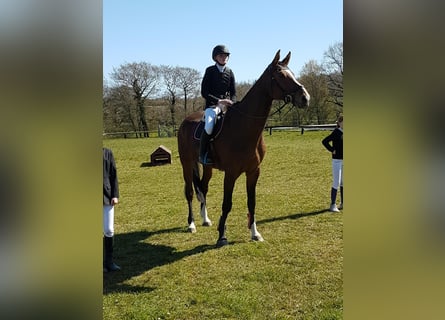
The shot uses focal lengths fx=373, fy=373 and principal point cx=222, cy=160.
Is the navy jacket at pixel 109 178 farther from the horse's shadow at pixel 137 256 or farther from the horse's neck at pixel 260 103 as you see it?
the horse's neck at pixel 260 103

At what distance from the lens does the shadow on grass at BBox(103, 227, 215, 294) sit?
471 centimetres

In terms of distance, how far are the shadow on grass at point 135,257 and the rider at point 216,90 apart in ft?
5.38

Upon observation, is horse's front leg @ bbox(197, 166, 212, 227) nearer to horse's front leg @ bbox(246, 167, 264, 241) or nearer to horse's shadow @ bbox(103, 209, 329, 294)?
horse's shadow @ bbox(103, 209, 329, 294)

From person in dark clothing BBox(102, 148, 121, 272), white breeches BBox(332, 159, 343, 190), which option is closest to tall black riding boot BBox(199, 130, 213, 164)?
person in dark clothing BBox(102, 148, 121, 272)

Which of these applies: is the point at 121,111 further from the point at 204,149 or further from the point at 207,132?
the point at 207,132

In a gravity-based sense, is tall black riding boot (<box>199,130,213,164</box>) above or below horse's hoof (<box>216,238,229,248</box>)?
above

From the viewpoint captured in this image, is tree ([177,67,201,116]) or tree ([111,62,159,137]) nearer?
tree ([111,62,159,137])

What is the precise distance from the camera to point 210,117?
6.30 m

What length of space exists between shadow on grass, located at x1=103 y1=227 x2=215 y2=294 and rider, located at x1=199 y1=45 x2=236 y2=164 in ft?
5.38

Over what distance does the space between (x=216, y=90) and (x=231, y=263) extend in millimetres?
3016

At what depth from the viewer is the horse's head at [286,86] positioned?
5.39 meters

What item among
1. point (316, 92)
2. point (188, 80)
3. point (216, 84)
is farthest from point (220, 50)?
point (188, 80)
